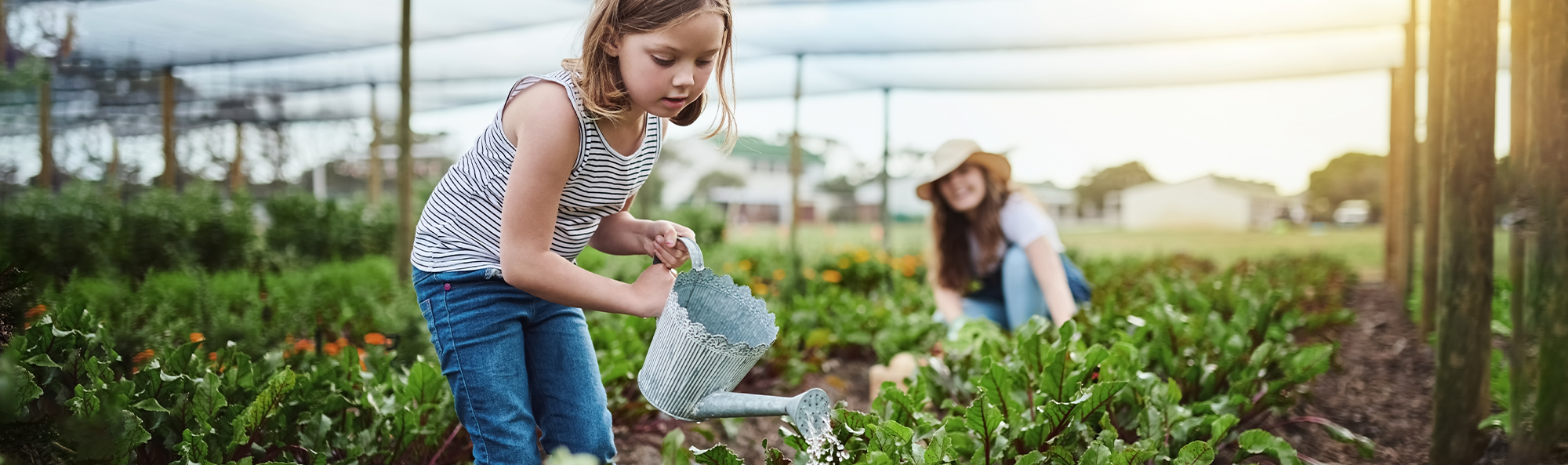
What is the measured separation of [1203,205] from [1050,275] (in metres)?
11.2

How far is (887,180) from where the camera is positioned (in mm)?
8086

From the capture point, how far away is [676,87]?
134cm

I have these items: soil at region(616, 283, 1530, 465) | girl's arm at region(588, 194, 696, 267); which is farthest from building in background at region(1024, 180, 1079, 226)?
girl's arm at region(588, 194, 696, 267)

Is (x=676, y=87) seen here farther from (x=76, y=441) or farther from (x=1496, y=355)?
(x=1496, y=355)

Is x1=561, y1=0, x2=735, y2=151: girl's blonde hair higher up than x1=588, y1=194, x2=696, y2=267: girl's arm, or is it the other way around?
x1=561, y1=0, x2=735, y2=151: girl's blonde hair

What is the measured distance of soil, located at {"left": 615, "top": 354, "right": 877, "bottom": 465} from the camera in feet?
8.87

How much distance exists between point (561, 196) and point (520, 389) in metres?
0.35

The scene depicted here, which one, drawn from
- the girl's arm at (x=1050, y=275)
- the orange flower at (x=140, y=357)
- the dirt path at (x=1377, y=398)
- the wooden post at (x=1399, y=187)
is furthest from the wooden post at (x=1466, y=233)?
the wooden post at (x=1399, y=187)

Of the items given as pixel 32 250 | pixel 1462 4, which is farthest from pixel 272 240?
pixel 1462 4

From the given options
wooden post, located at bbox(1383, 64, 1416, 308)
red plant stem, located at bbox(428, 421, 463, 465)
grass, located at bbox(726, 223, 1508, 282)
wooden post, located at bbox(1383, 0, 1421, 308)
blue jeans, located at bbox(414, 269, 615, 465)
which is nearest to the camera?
blue jeans, located at bbox(414, 269, 615, 465)

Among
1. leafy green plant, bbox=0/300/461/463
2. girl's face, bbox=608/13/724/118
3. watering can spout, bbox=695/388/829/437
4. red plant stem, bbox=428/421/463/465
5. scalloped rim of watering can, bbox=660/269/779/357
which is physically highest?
girl's face, bbox=608/13/724/118

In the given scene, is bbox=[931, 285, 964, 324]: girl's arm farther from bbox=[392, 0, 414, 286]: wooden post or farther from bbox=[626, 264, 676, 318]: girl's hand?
bbox=[626, 264, 676, 318]: girl's hand

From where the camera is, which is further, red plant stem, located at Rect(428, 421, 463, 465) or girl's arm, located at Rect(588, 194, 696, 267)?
red plant stem, located at Rect(428, 421, 463, 465)

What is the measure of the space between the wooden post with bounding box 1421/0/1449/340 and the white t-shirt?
131 centimetres
